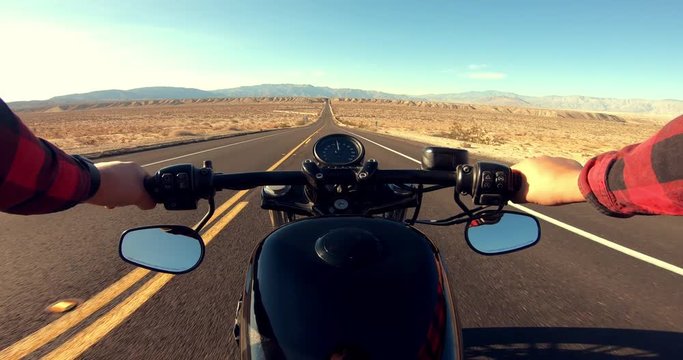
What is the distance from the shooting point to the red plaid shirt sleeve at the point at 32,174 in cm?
106

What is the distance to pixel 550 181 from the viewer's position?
1.54m

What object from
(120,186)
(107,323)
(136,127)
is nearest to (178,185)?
(120,186)

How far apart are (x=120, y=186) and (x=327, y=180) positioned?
830 millimetres

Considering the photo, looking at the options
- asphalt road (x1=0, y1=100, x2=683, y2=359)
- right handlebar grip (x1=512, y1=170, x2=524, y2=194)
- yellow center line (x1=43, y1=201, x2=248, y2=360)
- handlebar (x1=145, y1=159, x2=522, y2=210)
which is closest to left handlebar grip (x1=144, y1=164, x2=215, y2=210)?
handlebar (x1=145, y1=159, x2=522, y2=210)

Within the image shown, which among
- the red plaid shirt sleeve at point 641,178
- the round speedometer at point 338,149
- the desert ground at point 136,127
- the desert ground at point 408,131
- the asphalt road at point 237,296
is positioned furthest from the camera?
the desert ground at point 136,127

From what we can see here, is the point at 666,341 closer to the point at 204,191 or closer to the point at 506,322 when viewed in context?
the point at 506,322

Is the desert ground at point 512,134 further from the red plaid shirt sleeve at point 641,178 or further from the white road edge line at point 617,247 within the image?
the red plaid shirt sleeve at point 641,178

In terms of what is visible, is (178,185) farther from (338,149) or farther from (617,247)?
(617,247)

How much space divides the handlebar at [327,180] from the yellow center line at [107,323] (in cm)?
169

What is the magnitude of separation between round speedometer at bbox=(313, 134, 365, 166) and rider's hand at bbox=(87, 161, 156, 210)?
158cm

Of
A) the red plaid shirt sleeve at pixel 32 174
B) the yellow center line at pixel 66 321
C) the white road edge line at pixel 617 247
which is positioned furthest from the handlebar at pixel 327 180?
the white road edge line at pixel 617 247

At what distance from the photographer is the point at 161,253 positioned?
175 cm

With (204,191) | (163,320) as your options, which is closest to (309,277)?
(204,191)

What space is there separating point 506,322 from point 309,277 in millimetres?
2376
